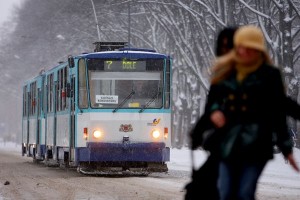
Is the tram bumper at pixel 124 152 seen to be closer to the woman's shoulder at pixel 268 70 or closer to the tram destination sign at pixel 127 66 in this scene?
the tram destination sign at pixel 127 66

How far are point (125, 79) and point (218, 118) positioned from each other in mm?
16720

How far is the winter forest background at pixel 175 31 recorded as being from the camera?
37719 mm

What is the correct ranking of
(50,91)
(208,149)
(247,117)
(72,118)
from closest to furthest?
(247,117) → (208,149) → (72,118) → (50,91)

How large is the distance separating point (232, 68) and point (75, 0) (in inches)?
1912

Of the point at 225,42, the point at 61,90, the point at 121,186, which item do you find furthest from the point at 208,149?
the point at 61,90

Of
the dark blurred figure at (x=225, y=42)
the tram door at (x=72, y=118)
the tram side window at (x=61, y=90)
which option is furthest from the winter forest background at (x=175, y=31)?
the dark blurred figure at (x=225, y=42)

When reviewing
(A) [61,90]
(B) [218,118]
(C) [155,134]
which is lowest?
(B) [218,118]

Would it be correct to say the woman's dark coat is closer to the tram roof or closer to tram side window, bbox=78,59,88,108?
the tram roof

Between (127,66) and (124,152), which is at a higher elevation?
(127,66)

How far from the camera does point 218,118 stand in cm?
703

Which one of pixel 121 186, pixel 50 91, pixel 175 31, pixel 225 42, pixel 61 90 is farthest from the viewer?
pixel 175 31

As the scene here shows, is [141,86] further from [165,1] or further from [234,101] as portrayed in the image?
[165,1]

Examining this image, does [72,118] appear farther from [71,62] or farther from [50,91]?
[50,91]

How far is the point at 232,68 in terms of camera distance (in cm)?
715
